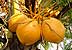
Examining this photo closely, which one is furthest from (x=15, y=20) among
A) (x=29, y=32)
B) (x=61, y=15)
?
(x=61, y=15)

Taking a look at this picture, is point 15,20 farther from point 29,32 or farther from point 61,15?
point 61,15

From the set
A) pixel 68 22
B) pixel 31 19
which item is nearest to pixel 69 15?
pixel 68 22

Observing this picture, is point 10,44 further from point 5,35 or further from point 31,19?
point 31,19
